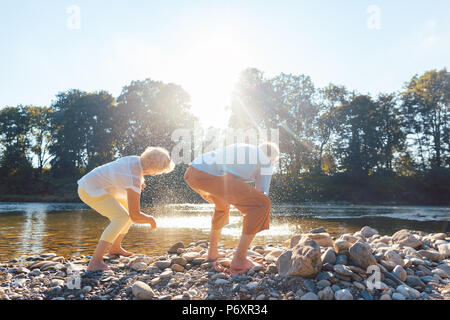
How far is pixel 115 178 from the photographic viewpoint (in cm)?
361

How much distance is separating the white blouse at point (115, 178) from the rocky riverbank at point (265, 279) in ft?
3.17

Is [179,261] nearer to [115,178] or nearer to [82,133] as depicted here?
[115,178]

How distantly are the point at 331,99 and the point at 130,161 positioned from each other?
4084 cm

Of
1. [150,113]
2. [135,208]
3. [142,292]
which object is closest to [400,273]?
[142,292]

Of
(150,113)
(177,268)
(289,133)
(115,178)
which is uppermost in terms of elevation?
(150,113)

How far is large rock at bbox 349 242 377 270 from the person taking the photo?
3.21 m

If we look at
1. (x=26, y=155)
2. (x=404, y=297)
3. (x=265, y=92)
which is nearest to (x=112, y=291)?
(x=404, y=297)

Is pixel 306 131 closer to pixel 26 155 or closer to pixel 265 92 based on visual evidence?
pixel 265 92

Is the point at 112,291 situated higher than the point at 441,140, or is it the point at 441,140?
the point at 441,140

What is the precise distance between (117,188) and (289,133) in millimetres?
34606

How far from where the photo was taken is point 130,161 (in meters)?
3.63

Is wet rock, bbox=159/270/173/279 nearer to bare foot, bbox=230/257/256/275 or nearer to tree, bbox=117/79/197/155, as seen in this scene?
bare foot, bbox=230/257/256/275

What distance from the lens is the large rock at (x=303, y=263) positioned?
2.98m

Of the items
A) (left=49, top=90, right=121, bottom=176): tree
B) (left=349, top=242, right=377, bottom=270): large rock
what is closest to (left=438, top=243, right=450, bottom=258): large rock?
(left=349, top=242, right=377, bottom=270): large rock
